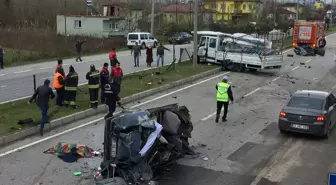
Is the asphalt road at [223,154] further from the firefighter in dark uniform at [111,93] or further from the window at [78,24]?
the window at [78,24]

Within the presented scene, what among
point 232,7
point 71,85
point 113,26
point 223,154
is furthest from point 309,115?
point 232,7

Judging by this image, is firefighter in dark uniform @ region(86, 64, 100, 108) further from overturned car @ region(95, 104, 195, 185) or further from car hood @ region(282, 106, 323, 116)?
car hood @ region(282, 106, 323, 116)

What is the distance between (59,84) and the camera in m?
15.3

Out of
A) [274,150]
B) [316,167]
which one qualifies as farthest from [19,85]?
[316,167]

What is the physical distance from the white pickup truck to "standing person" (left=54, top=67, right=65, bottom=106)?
1477 centimetres

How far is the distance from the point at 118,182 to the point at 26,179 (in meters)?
2.37

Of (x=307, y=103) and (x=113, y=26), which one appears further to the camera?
(x=113, y=26)

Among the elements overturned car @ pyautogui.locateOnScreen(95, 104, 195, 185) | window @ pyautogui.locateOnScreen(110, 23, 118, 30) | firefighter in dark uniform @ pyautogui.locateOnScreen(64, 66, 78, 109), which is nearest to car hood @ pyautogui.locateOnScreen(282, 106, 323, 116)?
overturned car @ pyautogui.locateOnScreen(95, 104, 195, 185)

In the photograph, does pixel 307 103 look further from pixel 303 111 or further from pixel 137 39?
pixel 137 39

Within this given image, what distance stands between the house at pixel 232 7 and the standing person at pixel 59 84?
86281mm

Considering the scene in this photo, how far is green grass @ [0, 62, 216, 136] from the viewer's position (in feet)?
43.1

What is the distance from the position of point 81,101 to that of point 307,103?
8370 millimetres

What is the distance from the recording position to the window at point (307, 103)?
42.9 feet

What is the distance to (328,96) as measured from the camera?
13844 mm
